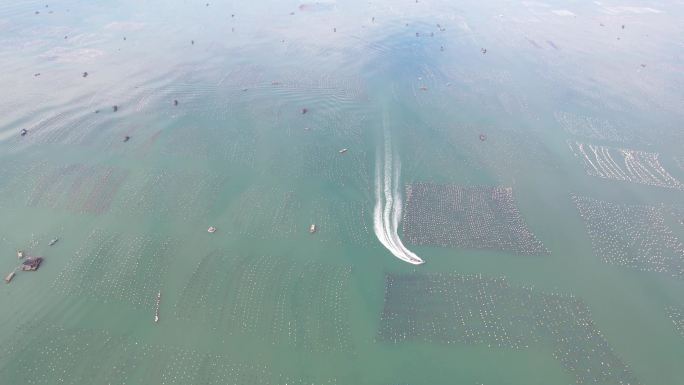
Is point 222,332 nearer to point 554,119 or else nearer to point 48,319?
point 48,319

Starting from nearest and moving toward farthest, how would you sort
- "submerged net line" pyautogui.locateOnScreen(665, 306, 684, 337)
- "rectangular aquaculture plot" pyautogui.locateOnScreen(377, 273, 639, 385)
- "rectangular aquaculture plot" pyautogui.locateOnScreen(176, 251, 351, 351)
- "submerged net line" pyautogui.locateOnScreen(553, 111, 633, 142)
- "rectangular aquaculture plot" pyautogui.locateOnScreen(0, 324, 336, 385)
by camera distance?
"rectangular aquaculture plot" pyautogui.locateOnScreen(0, 324, 336, 385), "rectangular aquaculture plot" pyautogui.locateOnScreen(377, 273, 639, 385), "rectangular aquaculture plot" pyautogui.locateOnScreen(176, 251, 351, 351), "submerged net line" pyautogui.locateOnScreen(665, 306, 684, 337), "submerged net line" pyautogui.locateOnScreen(553, 111, 633, 142)

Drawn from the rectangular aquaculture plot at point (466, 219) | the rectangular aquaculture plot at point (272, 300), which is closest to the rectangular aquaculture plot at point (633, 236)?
the rectangular aquaculture plot at point (466, 219)

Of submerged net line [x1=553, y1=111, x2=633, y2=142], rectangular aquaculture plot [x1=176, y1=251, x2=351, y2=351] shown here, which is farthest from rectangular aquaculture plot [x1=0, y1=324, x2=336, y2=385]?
submerged net line [x1=553, y1=111, x2=633, y2=142]

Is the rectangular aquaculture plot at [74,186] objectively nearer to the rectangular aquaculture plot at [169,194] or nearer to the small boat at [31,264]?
the rectangular aquaculture plot at [169,194]

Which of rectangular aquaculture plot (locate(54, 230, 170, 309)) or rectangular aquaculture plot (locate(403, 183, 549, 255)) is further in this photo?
rectangular aquaculture plot (locate(403, 183, 549, 255))

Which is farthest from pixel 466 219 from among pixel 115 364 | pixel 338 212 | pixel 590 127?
pixel 115 364

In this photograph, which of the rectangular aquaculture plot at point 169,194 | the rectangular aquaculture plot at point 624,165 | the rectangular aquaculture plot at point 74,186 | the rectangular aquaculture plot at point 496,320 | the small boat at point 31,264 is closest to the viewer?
the rectangular aquaculture plot at point 496,320

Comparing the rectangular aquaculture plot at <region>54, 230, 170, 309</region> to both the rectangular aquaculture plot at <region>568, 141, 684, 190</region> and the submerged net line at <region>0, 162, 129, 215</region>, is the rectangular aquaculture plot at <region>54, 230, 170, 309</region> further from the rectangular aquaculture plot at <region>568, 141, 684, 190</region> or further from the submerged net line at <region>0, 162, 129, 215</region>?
the rectangular aquaculture plot at <region>568, 141, 684, 190</region>
